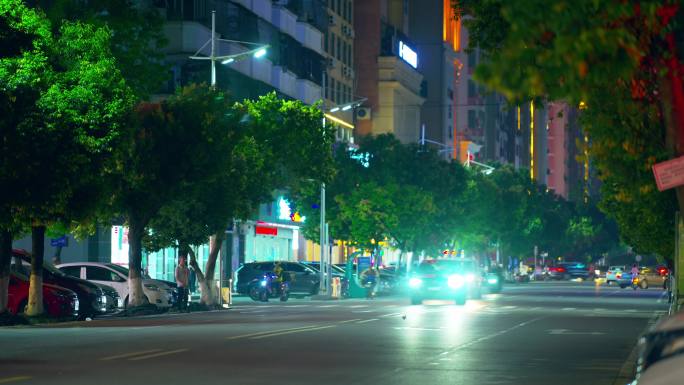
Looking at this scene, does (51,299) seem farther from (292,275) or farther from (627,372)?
(292,275)

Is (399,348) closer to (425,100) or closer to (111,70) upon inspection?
(111,70)

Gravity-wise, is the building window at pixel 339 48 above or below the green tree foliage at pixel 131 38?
above

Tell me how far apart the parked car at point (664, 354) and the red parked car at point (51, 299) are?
94.9 ft

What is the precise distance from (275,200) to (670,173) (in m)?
40.5

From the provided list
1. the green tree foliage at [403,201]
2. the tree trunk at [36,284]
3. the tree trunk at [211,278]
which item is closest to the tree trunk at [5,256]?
the tree trunk at [36,284]

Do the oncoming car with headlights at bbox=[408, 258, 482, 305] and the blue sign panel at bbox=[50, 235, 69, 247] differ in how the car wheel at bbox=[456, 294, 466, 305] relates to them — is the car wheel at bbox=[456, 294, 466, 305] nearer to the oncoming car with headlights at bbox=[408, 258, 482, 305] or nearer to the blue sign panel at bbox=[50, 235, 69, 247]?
A: the oncoming car with headlights at bbox=[408, 258, 482, 305]

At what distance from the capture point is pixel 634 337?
3197cm

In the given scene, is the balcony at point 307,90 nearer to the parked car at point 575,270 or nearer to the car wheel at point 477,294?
the car wheel at point 477,294

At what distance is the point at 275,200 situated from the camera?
55.8 metres

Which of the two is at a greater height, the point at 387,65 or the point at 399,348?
the point at 387,65

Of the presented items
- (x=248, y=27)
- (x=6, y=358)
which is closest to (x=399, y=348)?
(x=6, y=358)

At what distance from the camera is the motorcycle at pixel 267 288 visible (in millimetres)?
58781

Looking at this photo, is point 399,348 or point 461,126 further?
point 461,126

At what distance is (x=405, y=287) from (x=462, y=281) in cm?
2471
